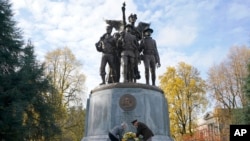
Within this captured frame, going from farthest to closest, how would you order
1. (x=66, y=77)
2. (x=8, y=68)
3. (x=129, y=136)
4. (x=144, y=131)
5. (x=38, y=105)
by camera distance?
1. (x=66, y=77)
2. (x=38, y=105)
3. (x=8, y=68)
4. (x=144, y=131)
5. (x=129, y=136)

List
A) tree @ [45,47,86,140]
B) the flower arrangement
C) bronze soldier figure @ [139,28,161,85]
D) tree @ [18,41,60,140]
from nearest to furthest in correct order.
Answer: the flower arrangement, bronze soldier figure @ [139,28,161,85], tree @ [18,41,60,140], tree @ [45,47,86,140]

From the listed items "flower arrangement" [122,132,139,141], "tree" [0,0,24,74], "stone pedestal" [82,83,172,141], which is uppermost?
"tree" [0,0,24,74]

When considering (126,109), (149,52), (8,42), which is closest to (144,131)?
(126,109)

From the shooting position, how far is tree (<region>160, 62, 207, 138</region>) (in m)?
30.3

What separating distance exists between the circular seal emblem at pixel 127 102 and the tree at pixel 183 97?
17.8m

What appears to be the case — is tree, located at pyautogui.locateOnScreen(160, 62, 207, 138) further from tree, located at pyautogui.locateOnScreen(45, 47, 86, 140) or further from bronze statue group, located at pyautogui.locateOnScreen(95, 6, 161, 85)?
bronze statue group, located at pyautogui.locateOnScreen(95, 6, 161, 85)

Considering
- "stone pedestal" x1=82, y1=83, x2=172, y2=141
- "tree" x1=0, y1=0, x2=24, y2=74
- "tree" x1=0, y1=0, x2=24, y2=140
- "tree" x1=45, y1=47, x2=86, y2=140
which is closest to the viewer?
"stone pedestal" x1=82, y1=83, x2=172, y2=141

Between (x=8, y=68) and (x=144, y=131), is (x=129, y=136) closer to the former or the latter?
(x=144, y=131)

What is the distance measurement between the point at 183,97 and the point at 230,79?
4435mm

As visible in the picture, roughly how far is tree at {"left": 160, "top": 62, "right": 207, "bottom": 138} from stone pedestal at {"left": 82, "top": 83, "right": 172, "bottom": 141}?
17.2m

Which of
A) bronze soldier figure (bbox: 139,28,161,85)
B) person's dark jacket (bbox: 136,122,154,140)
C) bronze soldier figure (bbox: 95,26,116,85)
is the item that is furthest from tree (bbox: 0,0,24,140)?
person's dark jacket (bbox: 136,122,154,140)

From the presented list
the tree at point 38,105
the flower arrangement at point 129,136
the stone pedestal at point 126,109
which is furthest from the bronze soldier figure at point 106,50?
the tree at point 38,105

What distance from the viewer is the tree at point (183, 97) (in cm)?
3028

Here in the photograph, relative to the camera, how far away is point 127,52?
13.8 m
